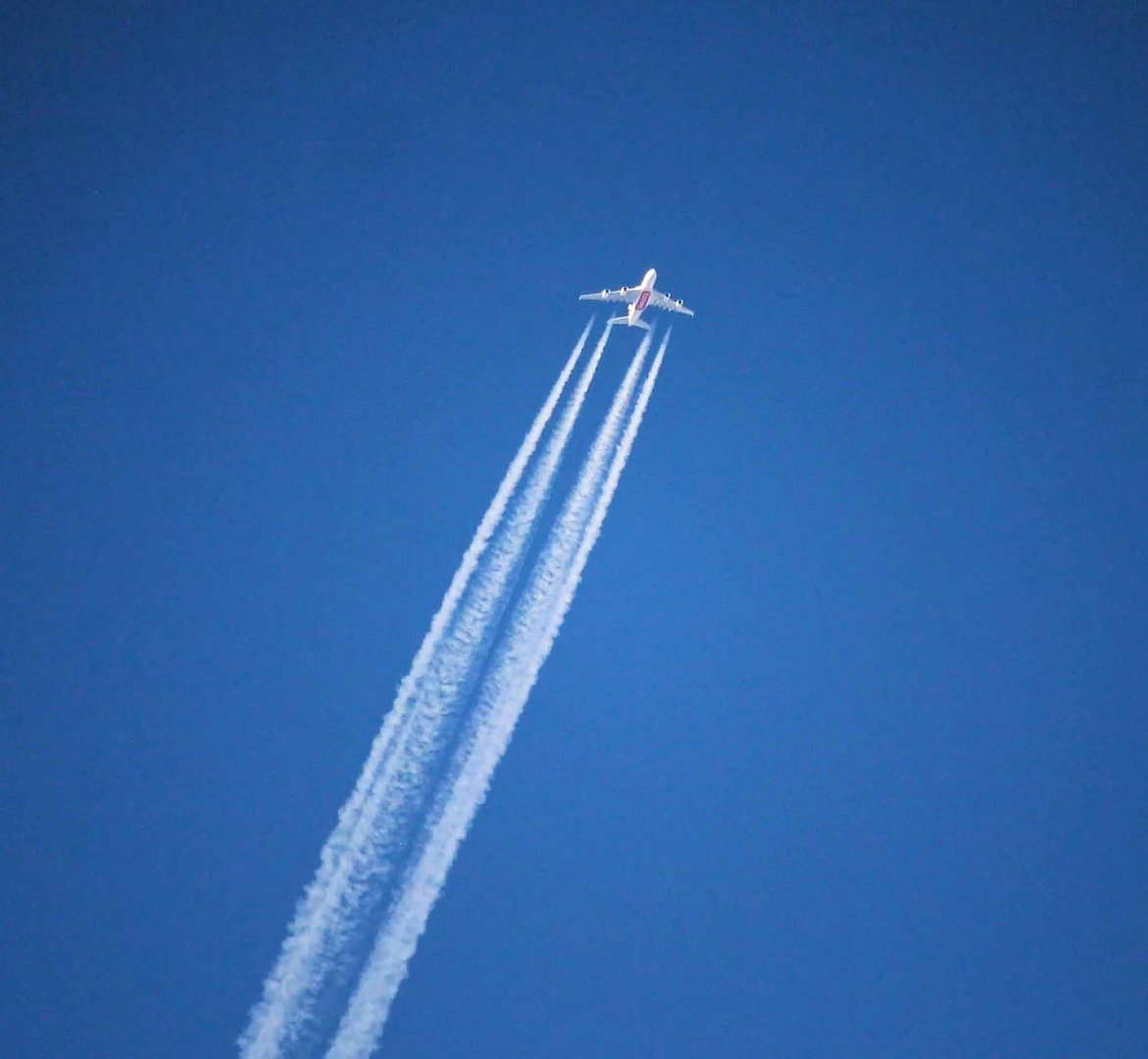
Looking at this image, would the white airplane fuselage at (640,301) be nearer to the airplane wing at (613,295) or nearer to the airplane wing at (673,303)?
the airplane wing at (613,295)

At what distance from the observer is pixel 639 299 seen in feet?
59.8

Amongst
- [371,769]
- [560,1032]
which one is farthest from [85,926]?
[560,1032]

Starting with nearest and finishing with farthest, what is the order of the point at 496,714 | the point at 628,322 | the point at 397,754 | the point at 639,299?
the point at 397,754 → the point at 496,714 → the point at 639,299 → the point at 628,322

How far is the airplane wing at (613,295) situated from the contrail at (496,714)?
1475mm

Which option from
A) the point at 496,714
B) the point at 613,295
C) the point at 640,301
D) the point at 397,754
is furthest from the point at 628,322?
the point at 397,754

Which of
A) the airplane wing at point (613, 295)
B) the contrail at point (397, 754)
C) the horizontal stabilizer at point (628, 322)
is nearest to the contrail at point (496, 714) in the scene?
the contrail at point (397, 754)

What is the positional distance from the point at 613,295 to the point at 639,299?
0.57 meters

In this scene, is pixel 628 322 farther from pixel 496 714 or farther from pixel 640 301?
pixel 496 714

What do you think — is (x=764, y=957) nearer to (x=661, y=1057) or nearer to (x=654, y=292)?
(x=661, y=1057)

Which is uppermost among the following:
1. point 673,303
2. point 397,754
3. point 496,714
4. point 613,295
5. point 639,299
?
point 673,303

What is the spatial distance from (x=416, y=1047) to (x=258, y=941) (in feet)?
9.33

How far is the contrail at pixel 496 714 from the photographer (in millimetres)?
12508

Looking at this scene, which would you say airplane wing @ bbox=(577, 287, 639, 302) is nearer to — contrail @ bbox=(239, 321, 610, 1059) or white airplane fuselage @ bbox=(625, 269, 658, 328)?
white airplane fuselage @ bbox=(625, 269, 658, 328)

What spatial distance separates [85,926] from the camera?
500 inches
